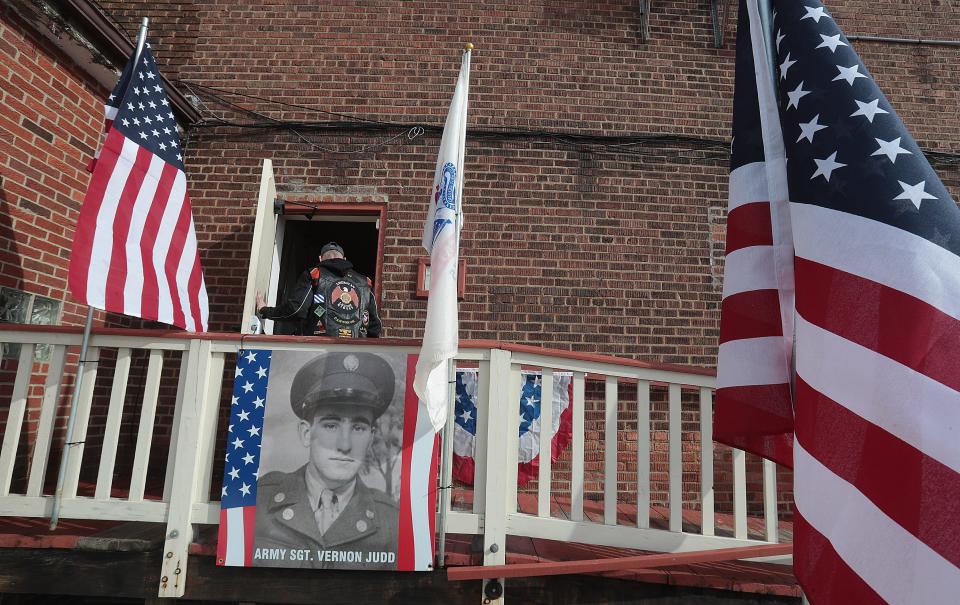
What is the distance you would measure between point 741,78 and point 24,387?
146 inches

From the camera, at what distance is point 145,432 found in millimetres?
2871

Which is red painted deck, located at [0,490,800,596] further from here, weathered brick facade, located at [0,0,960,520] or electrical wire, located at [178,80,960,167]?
electrical wire, located at [178,80,960,167]

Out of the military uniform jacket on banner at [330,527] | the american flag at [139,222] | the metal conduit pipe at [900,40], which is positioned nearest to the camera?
the military uniform jacket on banner at [330,527]

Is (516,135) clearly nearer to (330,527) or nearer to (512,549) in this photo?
(512,549)

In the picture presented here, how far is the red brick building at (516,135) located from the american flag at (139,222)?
5.51 ft

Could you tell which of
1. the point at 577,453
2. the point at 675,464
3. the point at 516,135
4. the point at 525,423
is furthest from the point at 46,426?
the point at 516,135

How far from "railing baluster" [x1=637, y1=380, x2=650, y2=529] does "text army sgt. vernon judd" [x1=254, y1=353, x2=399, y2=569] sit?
4.08 ft

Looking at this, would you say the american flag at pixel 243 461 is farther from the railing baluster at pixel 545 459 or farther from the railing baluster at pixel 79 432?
the railing baluster at pixel 545 459

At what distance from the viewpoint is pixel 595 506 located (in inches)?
155

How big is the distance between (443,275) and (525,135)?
9.69ft

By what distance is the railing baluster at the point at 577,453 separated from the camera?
110 inches

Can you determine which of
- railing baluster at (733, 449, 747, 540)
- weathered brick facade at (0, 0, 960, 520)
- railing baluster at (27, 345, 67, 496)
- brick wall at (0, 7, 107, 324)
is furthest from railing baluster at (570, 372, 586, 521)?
brick wall at (0, 7, 107, 324)

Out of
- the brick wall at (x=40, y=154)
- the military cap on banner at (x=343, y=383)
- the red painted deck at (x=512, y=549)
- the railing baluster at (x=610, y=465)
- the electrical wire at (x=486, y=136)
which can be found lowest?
the red painted deck at (x=512, y=549)

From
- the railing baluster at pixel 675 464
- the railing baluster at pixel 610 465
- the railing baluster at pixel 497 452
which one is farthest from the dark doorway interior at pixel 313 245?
the railing baluster at pixel 675 464
